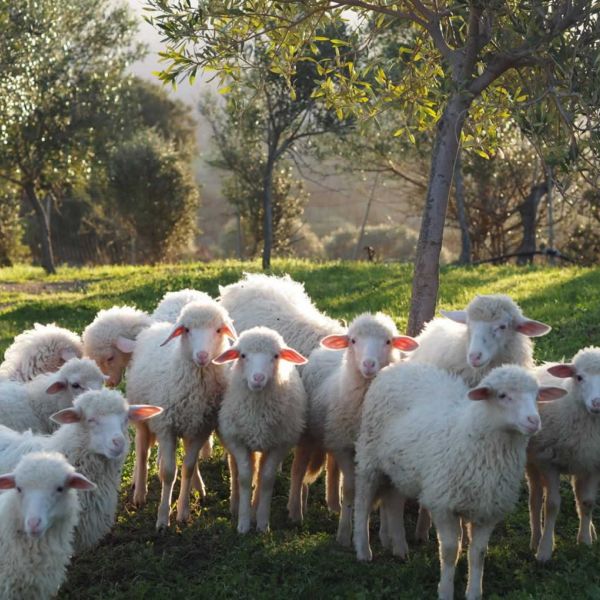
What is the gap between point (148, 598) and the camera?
16.0 feet

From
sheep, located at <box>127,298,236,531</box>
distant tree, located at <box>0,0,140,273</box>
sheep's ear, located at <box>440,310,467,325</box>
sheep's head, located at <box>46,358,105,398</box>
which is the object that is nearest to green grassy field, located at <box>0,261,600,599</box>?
sheep, located at <box>127,298,236,531</box>

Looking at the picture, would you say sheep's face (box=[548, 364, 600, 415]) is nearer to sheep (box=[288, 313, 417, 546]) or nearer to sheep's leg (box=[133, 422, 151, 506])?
sheep (box=[288, 313, 417, 546])

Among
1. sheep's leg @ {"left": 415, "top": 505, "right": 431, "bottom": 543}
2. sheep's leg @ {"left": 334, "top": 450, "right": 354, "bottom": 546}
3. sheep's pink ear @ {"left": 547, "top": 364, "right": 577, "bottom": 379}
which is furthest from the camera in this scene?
sheep's leg @ {"left": 415, "top": 505, "right": 431, "bottom": 543}

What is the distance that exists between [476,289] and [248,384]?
716 cm

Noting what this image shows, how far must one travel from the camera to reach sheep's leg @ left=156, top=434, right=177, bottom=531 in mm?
5871

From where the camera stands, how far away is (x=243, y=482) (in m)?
5.79

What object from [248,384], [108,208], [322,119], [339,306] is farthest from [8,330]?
[108,208]

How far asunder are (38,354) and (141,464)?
1318 mm

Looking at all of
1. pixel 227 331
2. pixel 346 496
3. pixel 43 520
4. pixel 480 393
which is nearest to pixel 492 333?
pixel 480 393

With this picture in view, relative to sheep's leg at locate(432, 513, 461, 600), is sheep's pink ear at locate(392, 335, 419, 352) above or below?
above

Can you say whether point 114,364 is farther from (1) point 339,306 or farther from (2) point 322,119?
(2) point 322,119

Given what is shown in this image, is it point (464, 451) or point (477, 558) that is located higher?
point (464, 451)

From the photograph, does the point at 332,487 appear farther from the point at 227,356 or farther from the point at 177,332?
the point at 177,332

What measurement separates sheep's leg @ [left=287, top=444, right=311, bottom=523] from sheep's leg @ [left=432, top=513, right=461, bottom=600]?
1.46 m
